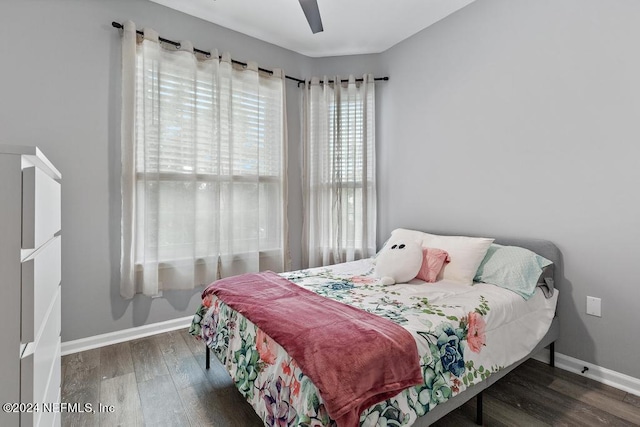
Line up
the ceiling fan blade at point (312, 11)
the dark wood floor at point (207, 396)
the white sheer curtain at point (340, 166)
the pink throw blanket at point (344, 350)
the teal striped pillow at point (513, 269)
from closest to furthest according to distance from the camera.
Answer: the pink throw blanket at point (344, 350) < the dark wood floor at point (207, 396) < the ceiling fan blade at point (312, 11) < the teal striped pillow at point (513, 269) < the white sheer curtain at point (340, 166)

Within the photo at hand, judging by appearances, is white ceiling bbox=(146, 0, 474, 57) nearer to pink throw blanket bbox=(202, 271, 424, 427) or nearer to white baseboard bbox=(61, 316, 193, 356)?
pink throw blanket bbox=(202, 271, 424, 427)

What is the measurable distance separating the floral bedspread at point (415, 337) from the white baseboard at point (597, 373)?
1.25 ft

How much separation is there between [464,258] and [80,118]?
3.02 meters

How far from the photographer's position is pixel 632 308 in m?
1.89

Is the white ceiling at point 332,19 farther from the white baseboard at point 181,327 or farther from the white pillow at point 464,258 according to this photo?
the white baseboard at point 181,327

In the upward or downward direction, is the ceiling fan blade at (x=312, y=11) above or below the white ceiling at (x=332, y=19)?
below

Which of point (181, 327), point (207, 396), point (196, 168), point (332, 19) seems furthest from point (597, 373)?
point (332, 19)

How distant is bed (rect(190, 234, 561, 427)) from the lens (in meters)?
1.22

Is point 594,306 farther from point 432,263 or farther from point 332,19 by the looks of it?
point 332,19

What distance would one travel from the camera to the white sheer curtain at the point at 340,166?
11.3 ft

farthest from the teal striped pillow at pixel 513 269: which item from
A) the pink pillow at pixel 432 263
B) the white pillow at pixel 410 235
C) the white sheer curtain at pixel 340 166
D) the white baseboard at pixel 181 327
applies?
the white sheer curtain at pixel 340 166

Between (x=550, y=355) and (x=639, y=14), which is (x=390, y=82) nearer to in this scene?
(x=639, y=14)

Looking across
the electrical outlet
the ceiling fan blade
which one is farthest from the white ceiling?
the electrical outlet

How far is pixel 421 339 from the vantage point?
136cm
